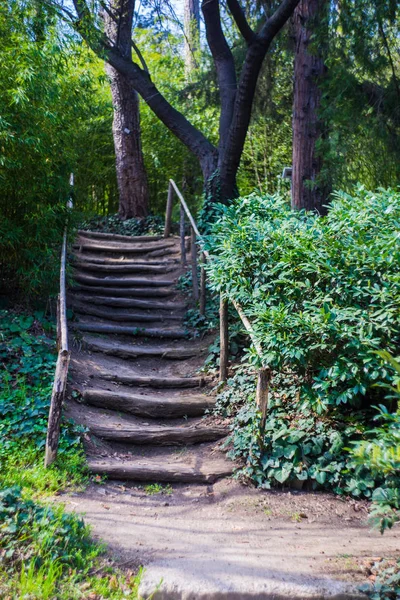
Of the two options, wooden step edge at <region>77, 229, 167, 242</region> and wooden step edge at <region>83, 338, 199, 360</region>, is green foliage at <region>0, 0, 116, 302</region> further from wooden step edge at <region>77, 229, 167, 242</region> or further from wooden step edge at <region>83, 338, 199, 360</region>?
wooden step edge at <region>77, 229, 167, 242</region>

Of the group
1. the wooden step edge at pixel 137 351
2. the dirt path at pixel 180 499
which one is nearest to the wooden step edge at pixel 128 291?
the dirt path at pixel 180 499

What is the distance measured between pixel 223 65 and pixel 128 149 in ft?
12.8

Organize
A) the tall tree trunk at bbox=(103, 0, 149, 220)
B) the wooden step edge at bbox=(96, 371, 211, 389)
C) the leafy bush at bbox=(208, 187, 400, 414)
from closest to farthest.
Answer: the leafy bush at bbox=(208, 187, 400, 414)
the wooden step edge at bbox=(96, 371, 211, 389)
the tall tree trunk at bbox=(103, 0, 149, 220)

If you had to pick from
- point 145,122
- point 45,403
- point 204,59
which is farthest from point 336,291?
point 145,122

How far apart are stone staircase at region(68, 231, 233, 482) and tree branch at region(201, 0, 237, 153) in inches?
88.0

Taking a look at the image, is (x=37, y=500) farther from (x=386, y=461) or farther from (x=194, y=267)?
(x=194, y=267)

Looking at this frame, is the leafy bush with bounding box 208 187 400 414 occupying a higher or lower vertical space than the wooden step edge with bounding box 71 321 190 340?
higher

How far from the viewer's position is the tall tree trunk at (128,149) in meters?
10.7

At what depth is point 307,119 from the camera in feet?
22.4

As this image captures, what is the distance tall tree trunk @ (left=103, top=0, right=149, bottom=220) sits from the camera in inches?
421

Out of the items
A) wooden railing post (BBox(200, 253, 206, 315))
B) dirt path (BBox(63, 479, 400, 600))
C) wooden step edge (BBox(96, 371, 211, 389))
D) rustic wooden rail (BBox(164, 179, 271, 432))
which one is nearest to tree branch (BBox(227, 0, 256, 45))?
rustic wooden rail (BBox(164, 179, 271, 432))

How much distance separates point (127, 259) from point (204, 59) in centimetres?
381

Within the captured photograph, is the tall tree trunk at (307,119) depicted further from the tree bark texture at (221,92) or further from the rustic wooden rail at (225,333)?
the rustic wooden rail at (225,333)

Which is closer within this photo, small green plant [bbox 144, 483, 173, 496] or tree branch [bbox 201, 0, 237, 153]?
small green plant [bbox 144, 483, 173, 496]
